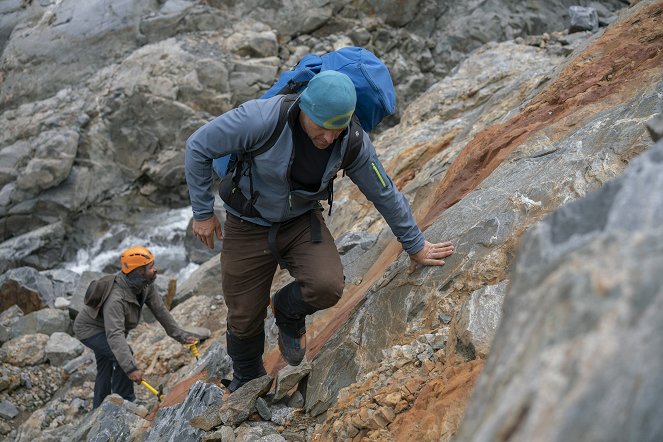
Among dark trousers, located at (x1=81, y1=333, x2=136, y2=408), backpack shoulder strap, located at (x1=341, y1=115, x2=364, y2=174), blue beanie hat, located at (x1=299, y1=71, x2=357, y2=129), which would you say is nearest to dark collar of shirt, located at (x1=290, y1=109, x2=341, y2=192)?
backpack shoulder strap, located at (x1=341, y1=115, x2=364, y2=174)

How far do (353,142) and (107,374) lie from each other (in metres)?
5.60

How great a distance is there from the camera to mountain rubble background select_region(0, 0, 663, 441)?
1679 mm

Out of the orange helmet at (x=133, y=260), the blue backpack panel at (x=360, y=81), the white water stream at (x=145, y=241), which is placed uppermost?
the blue backpack panel at (x=360, y=81)

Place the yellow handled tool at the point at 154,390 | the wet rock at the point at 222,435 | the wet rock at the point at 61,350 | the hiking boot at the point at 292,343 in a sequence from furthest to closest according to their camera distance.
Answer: the wet rock at the point at 61,350 < the yellow handled tool at the point at 154,390 < the hiking boot at the point at 292,343 < the wet rock at the point at 222,435

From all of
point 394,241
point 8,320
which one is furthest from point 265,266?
point 8,320

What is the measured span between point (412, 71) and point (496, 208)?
20265 millimetres

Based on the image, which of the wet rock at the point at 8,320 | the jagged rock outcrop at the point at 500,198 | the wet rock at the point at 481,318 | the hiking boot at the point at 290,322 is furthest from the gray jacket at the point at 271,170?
the wet rock at the point at 8,320

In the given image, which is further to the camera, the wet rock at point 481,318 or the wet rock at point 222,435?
the wet rock at point 222,435

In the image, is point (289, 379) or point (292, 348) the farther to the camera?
point (292, 348)

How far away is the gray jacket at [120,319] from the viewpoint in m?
7.25

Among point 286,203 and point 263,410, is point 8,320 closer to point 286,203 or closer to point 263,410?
point 263,410

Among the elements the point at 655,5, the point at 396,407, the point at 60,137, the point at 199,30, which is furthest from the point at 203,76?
the point at 396,407

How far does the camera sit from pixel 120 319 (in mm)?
7426

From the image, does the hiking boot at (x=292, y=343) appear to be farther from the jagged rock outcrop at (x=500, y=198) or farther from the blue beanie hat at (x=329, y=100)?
the blue beanie hat at (x=329, y=100)
